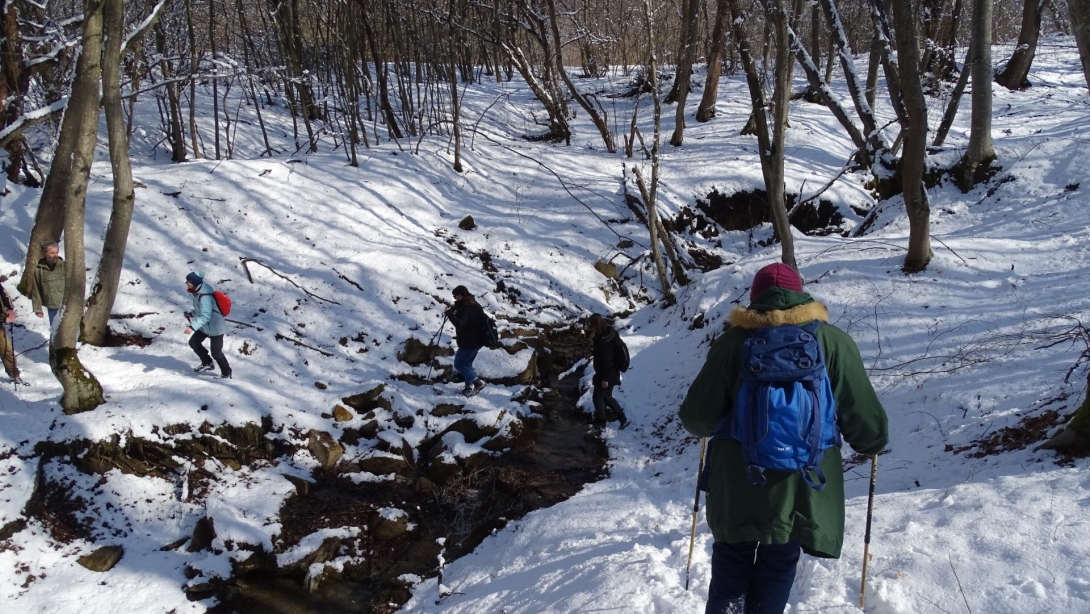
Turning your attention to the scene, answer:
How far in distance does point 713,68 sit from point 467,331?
14157 mm

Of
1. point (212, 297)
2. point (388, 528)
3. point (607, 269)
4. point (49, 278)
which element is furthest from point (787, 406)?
point (607, 269)

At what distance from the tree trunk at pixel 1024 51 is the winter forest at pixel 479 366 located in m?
0.33

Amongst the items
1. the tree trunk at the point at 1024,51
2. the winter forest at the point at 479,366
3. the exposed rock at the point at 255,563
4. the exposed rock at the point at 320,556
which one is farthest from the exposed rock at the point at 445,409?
the tree trunk at the point at 1024,51

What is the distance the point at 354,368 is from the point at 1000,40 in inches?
1319

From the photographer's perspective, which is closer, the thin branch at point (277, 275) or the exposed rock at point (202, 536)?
the exposed rock at point (202, 536)

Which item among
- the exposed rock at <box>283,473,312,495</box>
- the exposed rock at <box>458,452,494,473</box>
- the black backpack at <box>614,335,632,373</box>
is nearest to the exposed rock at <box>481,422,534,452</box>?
the exposed rock at <box>458,452,494,473</box>

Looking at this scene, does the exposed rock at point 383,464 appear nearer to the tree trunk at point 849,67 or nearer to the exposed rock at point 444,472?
the exposed rock at point 444,472

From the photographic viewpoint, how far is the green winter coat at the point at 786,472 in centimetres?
267

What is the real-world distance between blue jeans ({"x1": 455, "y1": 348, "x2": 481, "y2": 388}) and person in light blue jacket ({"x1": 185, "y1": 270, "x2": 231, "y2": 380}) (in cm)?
314

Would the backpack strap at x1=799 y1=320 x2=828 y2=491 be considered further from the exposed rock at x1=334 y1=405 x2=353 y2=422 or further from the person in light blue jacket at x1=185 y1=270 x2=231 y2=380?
the person in light blue jacket at x1=185 y1=270 x2=231 y2=380

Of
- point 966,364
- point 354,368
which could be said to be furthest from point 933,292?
point 354,368

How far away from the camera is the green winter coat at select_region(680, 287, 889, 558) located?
2.67m

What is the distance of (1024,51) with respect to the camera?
1855cm

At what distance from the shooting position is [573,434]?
9109 millimetres
